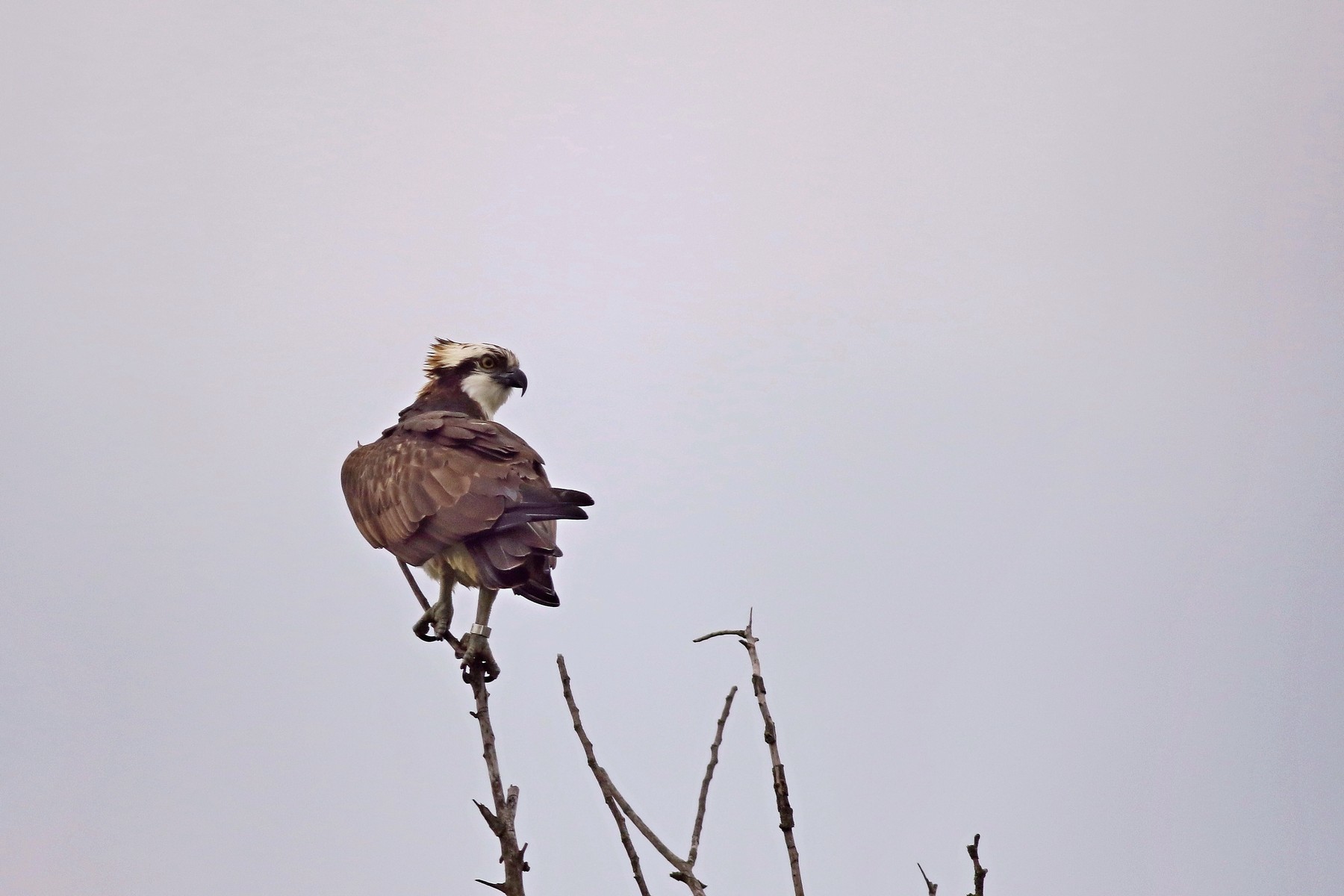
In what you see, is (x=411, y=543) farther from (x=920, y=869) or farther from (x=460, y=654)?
(x=920, y=869)

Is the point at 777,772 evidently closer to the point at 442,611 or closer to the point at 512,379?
the point at 442,611

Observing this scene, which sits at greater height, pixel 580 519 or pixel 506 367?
pixel 506 367

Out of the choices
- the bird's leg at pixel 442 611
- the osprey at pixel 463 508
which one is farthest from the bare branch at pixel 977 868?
the bird's leg at pixel 442 611

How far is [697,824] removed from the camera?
275 cm

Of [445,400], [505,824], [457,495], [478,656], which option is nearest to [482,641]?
[478,656]

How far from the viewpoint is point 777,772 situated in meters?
2.55

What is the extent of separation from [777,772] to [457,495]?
235 cm

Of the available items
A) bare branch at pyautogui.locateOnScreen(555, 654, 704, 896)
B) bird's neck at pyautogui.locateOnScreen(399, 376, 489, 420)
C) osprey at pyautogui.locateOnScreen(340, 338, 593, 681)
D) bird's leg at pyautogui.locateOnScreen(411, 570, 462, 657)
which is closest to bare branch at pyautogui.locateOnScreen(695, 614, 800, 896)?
bare branch at pyautogui.locateOnScreen(555, 654, 704, 896)

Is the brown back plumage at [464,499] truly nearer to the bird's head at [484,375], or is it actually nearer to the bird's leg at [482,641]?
the bird's leg at [482,641]

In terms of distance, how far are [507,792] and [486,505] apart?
1.65 metres

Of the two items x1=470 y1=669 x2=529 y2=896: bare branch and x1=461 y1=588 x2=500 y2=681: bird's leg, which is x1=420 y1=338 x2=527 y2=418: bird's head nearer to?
x1=461 y1=588 x2=500 y2=681: bird's leg

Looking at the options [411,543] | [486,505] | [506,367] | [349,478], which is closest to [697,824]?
[486,505]

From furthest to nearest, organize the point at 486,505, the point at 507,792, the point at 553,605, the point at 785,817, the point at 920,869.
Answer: the point at 486,505 → the point at 553,605 → the point at 507,792 → the point at 785,817 → the point at 920,869

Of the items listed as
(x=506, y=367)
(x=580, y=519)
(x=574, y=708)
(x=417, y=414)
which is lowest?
(x=574, y=708)
